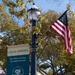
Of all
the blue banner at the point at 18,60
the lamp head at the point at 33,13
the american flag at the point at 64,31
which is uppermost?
the lamp head at the point at 33,13

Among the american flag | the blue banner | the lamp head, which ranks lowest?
Answer: the blue banner

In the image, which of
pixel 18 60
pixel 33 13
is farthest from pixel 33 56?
pixel 33 13

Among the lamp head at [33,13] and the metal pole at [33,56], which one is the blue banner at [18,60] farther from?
the lamp head at [33,13]

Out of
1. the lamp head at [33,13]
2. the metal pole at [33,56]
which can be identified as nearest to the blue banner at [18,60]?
the metal pole at [33,56]

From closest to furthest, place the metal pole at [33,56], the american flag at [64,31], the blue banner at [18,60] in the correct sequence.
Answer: the blue banner at [18,60] < the metal pole at [33,56] < the american flag at [64,31]

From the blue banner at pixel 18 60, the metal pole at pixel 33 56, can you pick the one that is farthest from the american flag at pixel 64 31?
the blue banner at pixel 18 60

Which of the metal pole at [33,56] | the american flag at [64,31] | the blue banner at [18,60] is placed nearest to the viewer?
the blue banner at [18,60]

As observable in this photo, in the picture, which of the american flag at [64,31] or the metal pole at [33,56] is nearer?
the metal pole at [33,56]

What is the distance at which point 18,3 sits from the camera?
10656 mm

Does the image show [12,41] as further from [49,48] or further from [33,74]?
[33,74]

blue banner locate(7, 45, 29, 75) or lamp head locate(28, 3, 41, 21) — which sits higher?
lamp head locate(28, 3, 41, 21)

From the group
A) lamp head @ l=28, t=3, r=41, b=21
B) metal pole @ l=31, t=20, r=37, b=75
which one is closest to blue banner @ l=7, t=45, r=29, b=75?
metal pole @ l=31, t=20, r=37, b=75

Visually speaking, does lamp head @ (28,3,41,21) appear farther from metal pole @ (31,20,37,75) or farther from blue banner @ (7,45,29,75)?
blue banner @ (7,45,29,75)

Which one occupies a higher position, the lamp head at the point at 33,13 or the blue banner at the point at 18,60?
the lamp head at the point at 33,13
